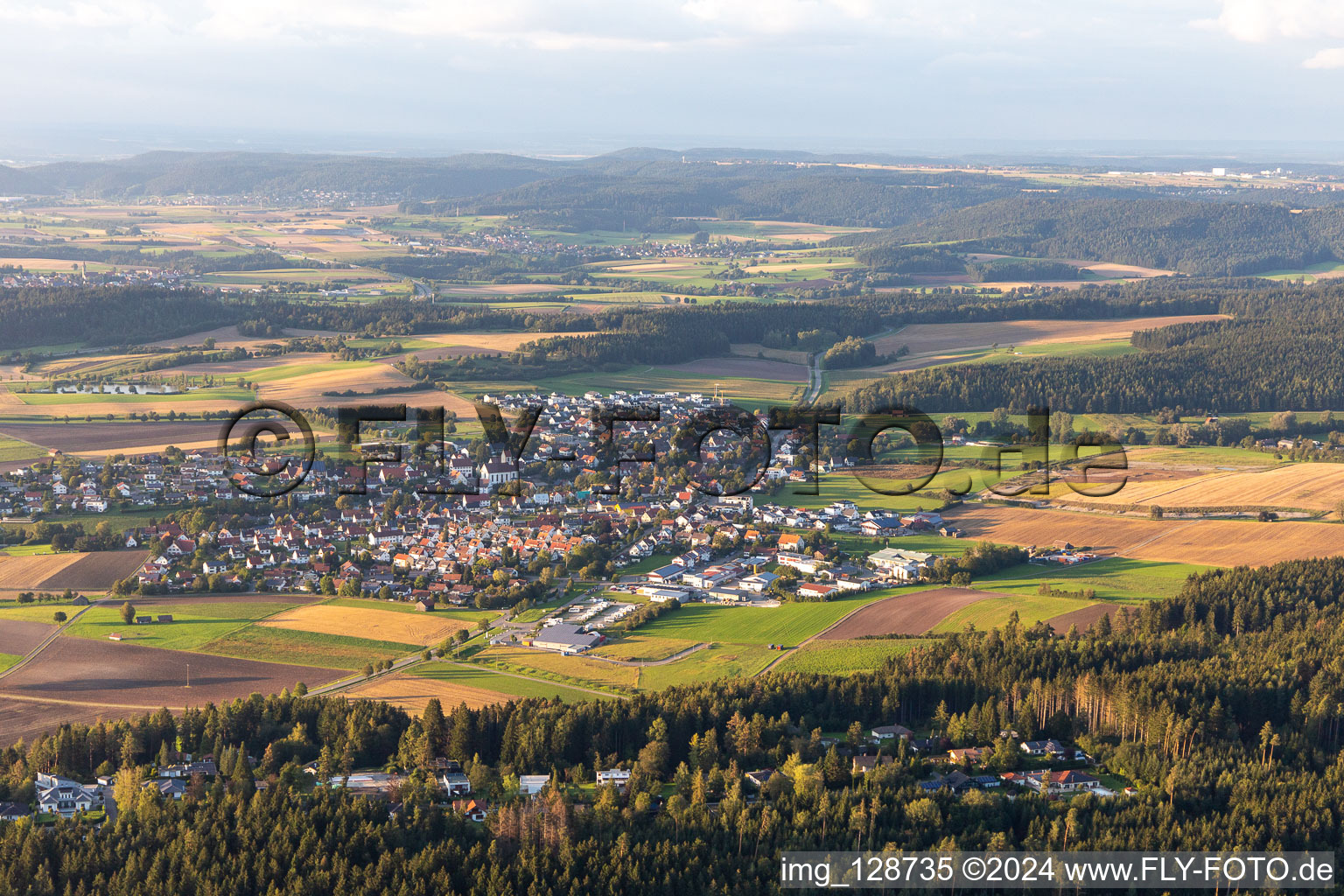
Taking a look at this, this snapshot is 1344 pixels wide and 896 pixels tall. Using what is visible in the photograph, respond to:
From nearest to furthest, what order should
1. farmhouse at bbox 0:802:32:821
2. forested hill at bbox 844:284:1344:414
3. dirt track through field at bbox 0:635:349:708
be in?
farmhouse at bbox 0:802:32:821, dirt track through field at bbox 0:635:349:708, forested hill at bbox 844:284:1344:414

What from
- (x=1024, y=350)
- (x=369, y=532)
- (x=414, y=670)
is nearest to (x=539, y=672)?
(x=414, y=670)

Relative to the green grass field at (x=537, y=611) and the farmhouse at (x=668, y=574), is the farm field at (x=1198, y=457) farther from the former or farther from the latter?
the green grass field at (x=537, y=611)

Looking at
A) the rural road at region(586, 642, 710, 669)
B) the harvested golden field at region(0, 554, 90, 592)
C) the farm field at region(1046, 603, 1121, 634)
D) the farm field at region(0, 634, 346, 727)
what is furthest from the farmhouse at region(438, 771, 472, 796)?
the harvested golden field at region(0, 554, 90, 592)

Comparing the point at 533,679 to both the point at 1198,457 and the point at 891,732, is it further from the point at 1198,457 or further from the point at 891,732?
the point at 1198,457

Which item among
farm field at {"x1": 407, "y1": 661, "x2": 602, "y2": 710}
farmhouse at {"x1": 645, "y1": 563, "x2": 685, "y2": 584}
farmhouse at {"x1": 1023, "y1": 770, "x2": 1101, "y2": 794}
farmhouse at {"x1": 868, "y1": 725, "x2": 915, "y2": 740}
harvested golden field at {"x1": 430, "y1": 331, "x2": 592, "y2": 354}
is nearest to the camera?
farmhouse at {"x1": 1023, "y1": 770, "x2": 1101, "y2": 794}

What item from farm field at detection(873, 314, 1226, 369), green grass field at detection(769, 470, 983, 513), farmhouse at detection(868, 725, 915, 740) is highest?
farm field at detection(873, 314, 1226, 369)

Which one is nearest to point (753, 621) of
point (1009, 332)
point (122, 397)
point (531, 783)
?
point (531, 783)

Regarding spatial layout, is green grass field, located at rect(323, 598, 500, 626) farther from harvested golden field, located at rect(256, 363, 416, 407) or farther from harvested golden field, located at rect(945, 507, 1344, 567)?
harvested golden field, located at rect(256, 363, 416, 407)
